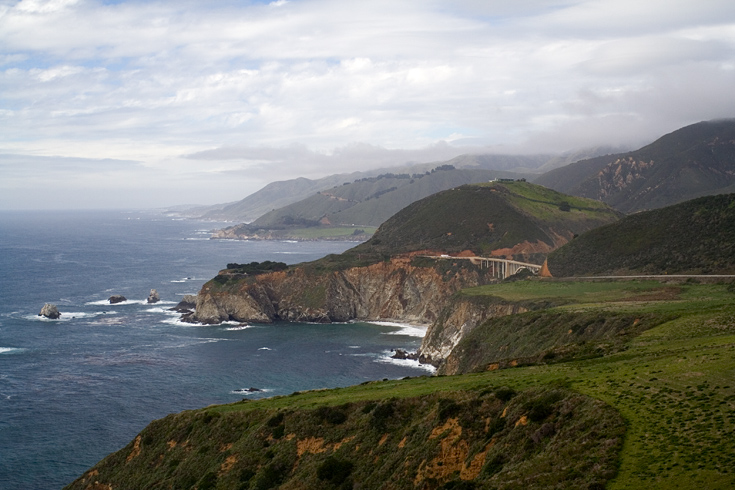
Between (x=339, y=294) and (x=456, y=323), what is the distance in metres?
45.9

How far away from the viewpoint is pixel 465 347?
306 ft

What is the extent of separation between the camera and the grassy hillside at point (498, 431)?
2598 cm

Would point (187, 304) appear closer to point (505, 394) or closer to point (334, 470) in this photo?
point (334, 470)

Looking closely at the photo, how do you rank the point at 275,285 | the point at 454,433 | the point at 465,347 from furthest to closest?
the point at 275,285, the point at 465,347, the point at 454,433

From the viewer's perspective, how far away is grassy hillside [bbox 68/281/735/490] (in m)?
26.0

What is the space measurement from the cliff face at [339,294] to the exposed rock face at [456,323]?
29057 mm

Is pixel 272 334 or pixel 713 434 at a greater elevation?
pixel 713 434

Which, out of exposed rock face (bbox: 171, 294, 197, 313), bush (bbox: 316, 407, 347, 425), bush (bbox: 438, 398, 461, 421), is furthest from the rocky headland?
bush (bbox: 438, 398, 461, 421)

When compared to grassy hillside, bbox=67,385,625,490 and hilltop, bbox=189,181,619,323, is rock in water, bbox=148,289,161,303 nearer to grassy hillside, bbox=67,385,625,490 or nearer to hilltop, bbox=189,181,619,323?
hilltop, bbox=189,181,619,323

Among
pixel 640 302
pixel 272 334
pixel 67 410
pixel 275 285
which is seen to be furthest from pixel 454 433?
pixel 275 285

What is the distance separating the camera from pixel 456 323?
388ft

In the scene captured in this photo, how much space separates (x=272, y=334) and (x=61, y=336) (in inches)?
1524

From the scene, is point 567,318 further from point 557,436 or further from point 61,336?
point 61,336

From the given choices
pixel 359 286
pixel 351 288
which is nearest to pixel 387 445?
pixel 351 288
